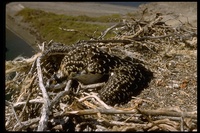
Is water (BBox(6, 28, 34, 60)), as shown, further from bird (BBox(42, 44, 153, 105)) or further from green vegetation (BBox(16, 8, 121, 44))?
bird (BBox(42, 44, 153, 105))

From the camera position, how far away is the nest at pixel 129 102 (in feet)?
10.9

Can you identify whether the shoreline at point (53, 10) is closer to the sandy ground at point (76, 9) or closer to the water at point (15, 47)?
the sandy ground at point (76, 9)

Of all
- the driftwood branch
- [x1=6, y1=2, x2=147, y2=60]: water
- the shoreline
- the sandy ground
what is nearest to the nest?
the driftwood branch

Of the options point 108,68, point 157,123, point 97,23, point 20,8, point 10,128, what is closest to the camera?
point 157,123

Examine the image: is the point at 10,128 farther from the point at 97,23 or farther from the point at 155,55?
the point at 97,23

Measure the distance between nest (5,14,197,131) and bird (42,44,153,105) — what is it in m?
0.09

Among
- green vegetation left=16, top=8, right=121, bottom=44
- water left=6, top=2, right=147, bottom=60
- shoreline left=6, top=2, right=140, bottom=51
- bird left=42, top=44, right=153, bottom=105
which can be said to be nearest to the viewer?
bird left=42, top=44, right=153, bottom=105

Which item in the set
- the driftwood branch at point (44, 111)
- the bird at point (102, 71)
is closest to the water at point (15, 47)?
the bird at point (102, 71)

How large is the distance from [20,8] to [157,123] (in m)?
30.8

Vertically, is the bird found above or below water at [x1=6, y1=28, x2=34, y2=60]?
above

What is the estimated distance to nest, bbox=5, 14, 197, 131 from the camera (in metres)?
3.32
